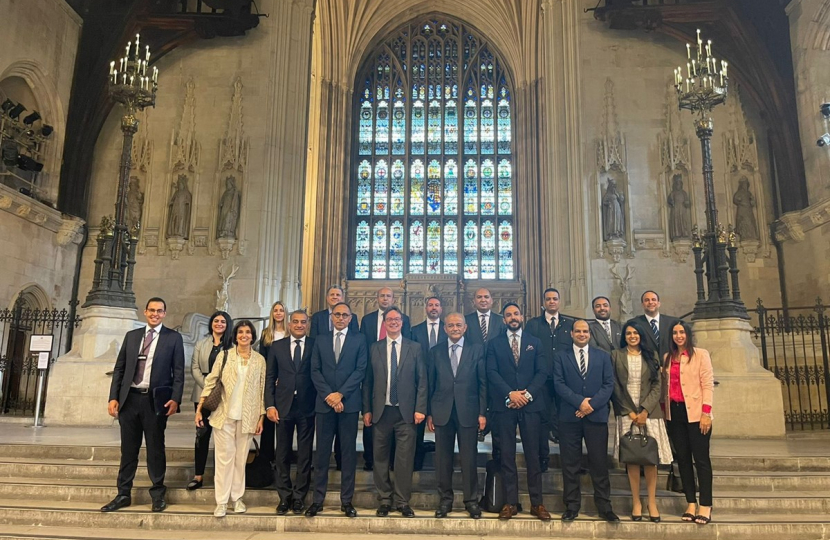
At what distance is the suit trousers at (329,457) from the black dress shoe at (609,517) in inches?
71.6

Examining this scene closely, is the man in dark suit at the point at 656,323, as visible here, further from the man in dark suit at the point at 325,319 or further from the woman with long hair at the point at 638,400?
the man in dark suit at the point at 325,319

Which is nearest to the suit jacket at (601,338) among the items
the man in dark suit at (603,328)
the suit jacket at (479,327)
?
the man in dark suit at (603,328)

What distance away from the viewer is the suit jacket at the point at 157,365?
4.74 m

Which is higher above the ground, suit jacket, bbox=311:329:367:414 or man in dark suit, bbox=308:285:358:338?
man in dark suit, bbox=308:285:358:338

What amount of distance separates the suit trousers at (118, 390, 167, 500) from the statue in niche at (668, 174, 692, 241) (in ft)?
41.3

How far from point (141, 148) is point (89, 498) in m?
12.5

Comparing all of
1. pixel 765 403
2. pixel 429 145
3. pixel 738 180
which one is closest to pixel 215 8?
pixel 429 145

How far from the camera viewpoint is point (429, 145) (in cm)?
2288

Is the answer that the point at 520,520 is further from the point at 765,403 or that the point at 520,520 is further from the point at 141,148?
the point at 141,148

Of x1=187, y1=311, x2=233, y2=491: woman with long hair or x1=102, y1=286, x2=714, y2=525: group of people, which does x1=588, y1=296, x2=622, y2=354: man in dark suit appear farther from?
x1=187, y1=311, x2=233, y2=491: woman with long hair

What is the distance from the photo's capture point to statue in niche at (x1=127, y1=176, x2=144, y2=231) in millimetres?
15328

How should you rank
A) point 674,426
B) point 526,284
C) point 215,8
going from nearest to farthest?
point 674,426, point 215,8, point 526,284

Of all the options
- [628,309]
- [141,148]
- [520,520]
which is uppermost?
[141,148]

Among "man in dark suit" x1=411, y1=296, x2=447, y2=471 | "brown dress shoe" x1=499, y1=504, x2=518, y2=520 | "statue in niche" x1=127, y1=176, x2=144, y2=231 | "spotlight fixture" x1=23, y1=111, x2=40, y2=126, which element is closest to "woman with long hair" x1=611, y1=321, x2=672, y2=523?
"brown dress shoe" x1=499, y1=504, x2=518, y2=520
